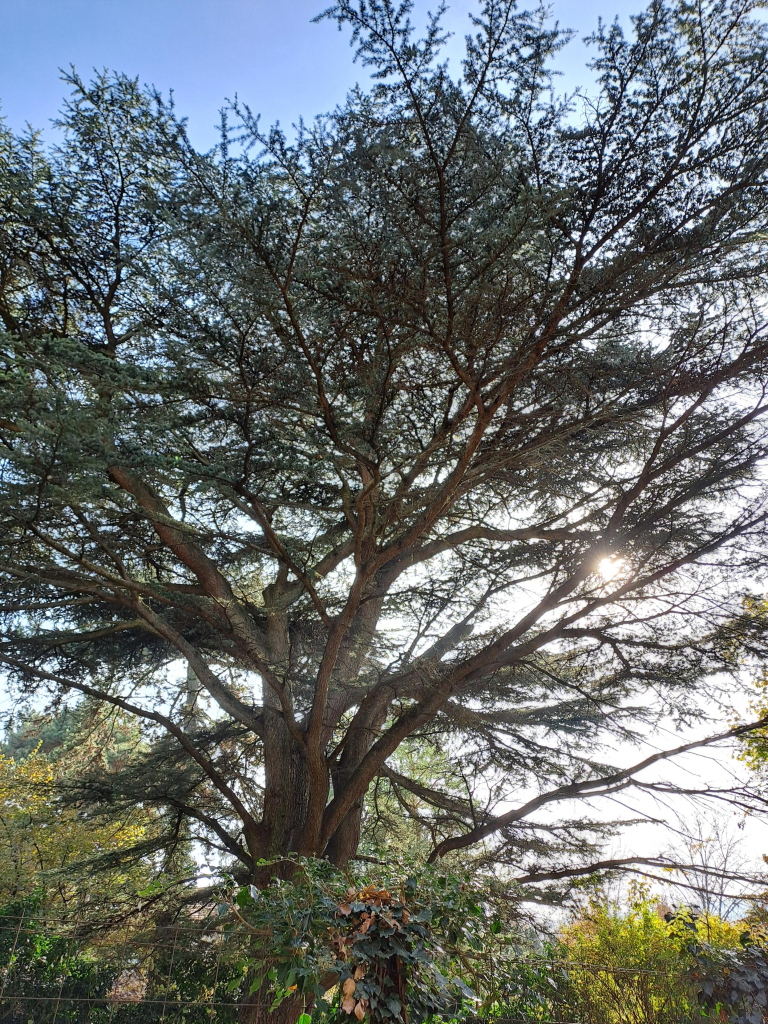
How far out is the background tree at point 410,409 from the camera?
3.55 meters

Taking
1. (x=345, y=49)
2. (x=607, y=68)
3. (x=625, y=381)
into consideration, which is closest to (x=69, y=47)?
(x=345, y=49)

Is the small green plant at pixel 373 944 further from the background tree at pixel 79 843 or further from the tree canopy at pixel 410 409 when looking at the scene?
the tree canopy at pixel 410 409

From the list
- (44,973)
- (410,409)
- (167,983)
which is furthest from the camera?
(44,973)

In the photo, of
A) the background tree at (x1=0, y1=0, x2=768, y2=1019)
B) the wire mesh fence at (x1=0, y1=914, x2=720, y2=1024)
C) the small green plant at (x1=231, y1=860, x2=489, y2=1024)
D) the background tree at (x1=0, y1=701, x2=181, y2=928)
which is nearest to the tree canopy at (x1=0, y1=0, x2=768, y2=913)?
the background tree at (x1=0, y1=0, x2=768, y2=1019)

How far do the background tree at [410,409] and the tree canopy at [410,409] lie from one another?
1.2 inches

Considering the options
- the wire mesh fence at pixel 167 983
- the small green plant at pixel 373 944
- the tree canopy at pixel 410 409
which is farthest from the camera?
the wire mesh fence at pixel 167 983

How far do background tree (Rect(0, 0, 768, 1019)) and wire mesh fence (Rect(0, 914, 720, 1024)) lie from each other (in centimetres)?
96

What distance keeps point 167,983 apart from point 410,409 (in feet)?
14.1

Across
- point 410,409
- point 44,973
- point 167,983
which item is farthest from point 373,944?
point 44,973

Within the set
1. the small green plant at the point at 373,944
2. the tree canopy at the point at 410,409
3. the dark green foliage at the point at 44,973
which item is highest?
the tree canopy at the point at 410,409

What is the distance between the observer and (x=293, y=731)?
5.51 metres

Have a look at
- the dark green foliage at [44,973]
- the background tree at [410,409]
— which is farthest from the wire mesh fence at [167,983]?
the background tree at [410,409]

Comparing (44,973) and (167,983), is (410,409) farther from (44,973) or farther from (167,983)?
(44,973)

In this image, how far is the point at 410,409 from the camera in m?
5.16
